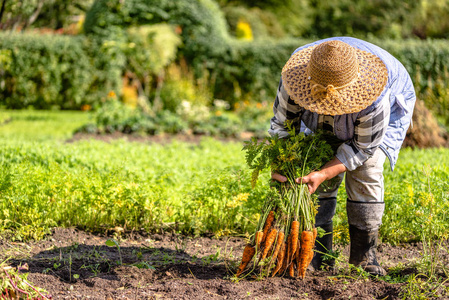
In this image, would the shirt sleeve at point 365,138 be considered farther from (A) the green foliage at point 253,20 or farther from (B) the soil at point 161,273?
(A) the green foliage at point 253,20

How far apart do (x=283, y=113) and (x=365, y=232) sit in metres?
0.90

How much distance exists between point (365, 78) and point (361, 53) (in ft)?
0.68

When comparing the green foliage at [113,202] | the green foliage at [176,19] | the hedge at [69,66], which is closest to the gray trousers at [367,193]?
the green foliage at [113,202]

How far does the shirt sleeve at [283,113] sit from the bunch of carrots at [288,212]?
74 mm

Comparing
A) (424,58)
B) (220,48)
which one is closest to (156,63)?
(220,48)

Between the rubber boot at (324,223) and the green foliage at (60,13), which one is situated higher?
the rubber boot at (324,223)

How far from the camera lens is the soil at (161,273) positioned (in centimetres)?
266

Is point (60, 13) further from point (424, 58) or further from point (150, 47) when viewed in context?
point (424, 58)

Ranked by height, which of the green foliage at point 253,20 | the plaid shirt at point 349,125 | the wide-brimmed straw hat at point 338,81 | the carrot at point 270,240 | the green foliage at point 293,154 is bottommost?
the green foliage at point 253,20

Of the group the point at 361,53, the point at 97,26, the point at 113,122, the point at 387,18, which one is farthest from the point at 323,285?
the point at 387,18

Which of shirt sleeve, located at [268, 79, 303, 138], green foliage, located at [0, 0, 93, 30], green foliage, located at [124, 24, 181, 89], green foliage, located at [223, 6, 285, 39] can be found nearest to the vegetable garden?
shirt sleeve, located at [268, 79, 303, 138]

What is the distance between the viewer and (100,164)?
186 inches

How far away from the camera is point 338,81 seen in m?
2.45

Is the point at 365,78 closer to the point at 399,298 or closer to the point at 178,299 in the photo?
the point at 399,298
